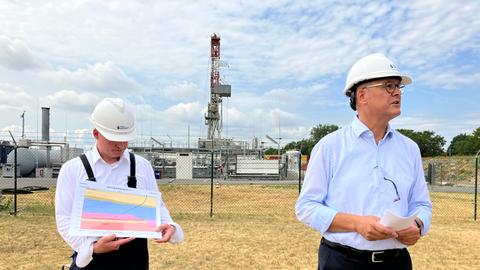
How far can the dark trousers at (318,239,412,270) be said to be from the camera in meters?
2.54

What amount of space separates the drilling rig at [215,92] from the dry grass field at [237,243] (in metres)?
41.6

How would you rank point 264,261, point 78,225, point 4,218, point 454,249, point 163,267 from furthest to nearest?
1. point 4,218
2. point 454,249
3. point 264,261
4. point 163,267
5. point 78,225

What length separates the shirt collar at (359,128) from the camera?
8.81ft

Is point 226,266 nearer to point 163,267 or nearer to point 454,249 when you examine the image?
point 163,267

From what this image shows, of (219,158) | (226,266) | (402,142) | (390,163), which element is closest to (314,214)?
(390,163)

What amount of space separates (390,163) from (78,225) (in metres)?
1.73

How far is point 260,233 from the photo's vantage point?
400 inches

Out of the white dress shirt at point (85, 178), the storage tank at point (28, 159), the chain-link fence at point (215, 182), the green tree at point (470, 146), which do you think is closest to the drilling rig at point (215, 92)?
the chain-link fence at point (215, 182)

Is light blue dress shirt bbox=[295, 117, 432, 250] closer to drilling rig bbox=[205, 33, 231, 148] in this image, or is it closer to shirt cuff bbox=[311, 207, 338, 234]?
shirt cuff bbox=[311, 207, 338, 234]

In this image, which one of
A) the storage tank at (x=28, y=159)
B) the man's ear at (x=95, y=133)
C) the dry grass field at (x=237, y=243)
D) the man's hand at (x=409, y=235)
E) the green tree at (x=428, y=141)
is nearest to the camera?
the man's hand at (x=409, y=235)

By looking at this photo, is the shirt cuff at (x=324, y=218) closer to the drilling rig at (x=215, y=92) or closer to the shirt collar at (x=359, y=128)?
the shirt collar at (x=359, y=128)

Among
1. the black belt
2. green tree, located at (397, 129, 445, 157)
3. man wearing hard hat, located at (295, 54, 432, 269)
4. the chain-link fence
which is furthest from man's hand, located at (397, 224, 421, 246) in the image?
green tree, located at (397, 129, 445, 157)

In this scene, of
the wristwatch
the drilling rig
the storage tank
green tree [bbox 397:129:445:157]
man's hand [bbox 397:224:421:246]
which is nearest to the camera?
man's hand [bbox 397:224:421:246]

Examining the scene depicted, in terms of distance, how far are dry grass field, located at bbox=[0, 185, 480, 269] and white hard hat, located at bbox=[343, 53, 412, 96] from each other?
511 centimetres
